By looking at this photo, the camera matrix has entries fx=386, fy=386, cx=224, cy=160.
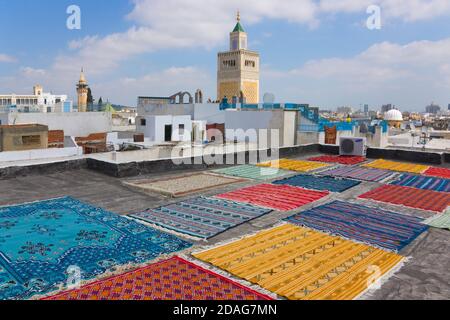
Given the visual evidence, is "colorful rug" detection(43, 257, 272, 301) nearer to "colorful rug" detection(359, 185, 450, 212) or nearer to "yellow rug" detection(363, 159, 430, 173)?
"colorful rug" detection(359, 185, 450, 212)

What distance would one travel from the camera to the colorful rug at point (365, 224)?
214 inches

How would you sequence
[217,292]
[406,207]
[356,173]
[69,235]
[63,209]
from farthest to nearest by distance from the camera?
[356,173] → [406,207] → [63,209] → [69,235] → [217,292]

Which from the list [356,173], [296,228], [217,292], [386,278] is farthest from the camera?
[356,173]

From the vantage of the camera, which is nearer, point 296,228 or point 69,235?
point 69,235

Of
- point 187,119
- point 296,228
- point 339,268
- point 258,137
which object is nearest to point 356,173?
point 296,228

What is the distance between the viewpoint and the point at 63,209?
259 inches

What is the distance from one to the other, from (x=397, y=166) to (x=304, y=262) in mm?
9293

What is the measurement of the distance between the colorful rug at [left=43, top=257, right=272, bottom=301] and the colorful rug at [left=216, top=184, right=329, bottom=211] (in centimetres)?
318

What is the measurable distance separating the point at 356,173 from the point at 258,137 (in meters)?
10.3

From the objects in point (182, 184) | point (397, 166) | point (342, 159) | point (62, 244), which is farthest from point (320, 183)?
point (62, 244)

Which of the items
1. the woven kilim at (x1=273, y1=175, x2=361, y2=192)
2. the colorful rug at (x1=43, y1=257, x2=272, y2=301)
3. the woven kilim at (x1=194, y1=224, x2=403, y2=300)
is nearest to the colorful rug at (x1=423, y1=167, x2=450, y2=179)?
the woven kilim at (x1=273, y1=175, x2=361, y2=192)

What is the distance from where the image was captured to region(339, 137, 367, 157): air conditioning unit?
14664 mm
